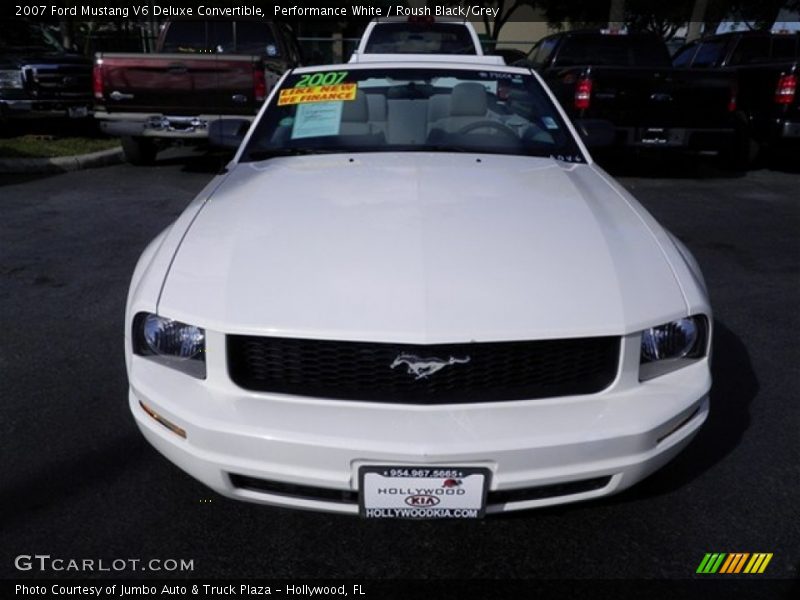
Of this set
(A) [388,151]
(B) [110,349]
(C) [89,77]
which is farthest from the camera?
A: (C) [89,77]

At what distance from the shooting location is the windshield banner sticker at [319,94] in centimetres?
383

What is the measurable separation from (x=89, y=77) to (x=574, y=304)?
34.1 ft

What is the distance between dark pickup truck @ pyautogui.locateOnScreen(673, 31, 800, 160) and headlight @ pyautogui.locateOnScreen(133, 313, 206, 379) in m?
8.15

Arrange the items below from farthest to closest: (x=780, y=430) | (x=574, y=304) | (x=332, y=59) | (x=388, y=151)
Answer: (x=332, y=59), (x=388, y=151), (x=780, y=430), (x=574, y=304)

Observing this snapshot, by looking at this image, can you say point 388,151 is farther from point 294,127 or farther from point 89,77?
point 89,77

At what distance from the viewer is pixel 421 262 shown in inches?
92.0

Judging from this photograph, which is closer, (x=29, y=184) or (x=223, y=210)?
(x=223, y=210)

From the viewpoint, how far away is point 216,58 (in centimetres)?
847

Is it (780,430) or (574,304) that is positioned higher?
(574,304)

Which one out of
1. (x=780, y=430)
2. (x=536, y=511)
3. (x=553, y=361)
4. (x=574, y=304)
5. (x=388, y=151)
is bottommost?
(x=780, y=430)

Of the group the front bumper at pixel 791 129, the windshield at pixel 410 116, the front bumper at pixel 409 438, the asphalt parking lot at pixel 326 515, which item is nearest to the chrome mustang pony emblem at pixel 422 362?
the front bumper at pixel 409 438

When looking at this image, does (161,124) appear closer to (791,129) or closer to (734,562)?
(791,129)

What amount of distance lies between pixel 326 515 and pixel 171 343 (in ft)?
2.62

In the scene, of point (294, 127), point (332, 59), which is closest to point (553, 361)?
point (294, 127)
